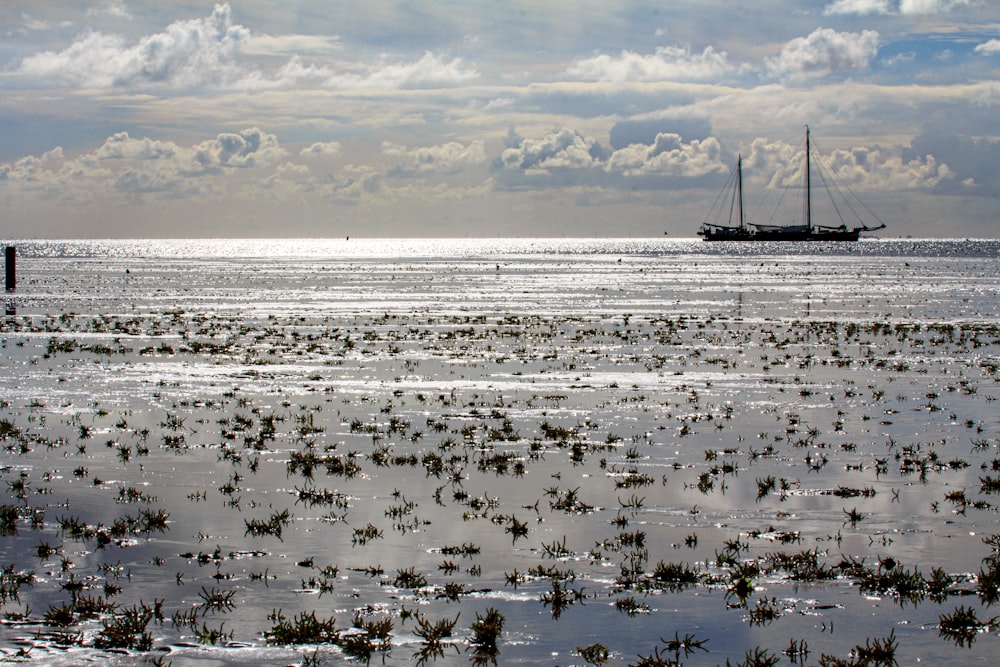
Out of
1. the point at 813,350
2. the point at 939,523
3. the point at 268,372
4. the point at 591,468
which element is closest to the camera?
the point at 939,523

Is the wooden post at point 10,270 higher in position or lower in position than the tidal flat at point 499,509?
higher

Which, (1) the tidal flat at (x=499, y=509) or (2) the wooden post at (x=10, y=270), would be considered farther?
(2) the wooden post at (x=10, y=270)

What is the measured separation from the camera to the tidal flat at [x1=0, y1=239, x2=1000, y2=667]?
8750 millimetres

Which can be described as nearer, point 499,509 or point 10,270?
point 499,509

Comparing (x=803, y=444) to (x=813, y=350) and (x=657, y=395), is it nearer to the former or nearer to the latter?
(x=657, y=395)

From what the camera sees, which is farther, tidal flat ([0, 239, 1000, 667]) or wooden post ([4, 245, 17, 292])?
wooden post ([4, 245, 17, 292])

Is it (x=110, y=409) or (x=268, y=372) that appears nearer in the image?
(x=110, y=409)

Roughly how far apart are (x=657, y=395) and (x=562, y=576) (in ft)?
45.6

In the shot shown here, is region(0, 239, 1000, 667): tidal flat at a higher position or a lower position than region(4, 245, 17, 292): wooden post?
lower

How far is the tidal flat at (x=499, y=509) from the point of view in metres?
8.75

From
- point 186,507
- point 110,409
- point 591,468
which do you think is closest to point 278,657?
point 186,507

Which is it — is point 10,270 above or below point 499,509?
above

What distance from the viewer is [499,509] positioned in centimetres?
1319

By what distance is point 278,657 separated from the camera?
27.1 ft
